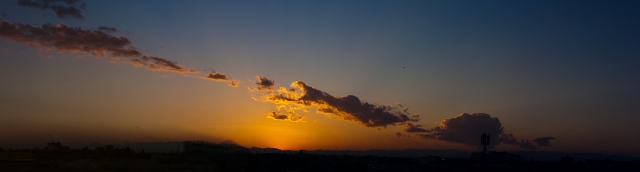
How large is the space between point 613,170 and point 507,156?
42.7 metres

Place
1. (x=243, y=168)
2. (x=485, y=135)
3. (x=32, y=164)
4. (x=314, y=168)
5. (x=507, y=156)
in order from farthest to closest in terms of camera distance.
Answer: (x=507, y=156), (x=314, y=168), (x=485, y=135), (x=243, y=168), (x=32, y=164)

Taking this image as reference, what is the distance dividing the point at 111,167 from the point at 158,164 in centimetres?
362

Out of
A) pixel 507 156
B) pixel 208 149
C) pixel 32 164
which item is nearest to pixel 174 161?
pixel 208 149

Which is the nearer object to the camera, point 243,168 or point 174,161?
point 174,161

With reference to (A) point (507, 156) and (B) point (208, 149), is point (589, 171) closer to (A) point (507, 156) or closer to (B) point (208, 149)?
(A) point (507, 156)

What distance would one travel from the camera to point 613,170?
287 feet

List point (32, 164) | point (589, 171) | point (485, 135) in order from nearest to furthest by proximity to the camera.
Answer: point (32, 164), point (485, 135), point (589, 171)

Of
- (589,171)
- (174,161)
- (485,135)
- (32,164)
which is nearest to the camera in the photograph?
(32,164)

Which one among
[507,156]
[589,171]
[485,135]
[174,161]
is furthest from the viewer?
[507,156]

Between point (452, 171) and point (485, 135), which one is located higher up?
point (485, 135)

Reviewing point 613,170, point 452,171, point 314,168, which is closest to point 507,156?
point 613,170

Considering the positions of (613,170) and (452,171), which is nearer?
(452,171)

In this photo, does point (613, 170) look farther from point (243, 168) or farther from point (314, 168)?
point (243, 168)

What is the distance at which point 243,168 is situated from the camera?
53.2 m
